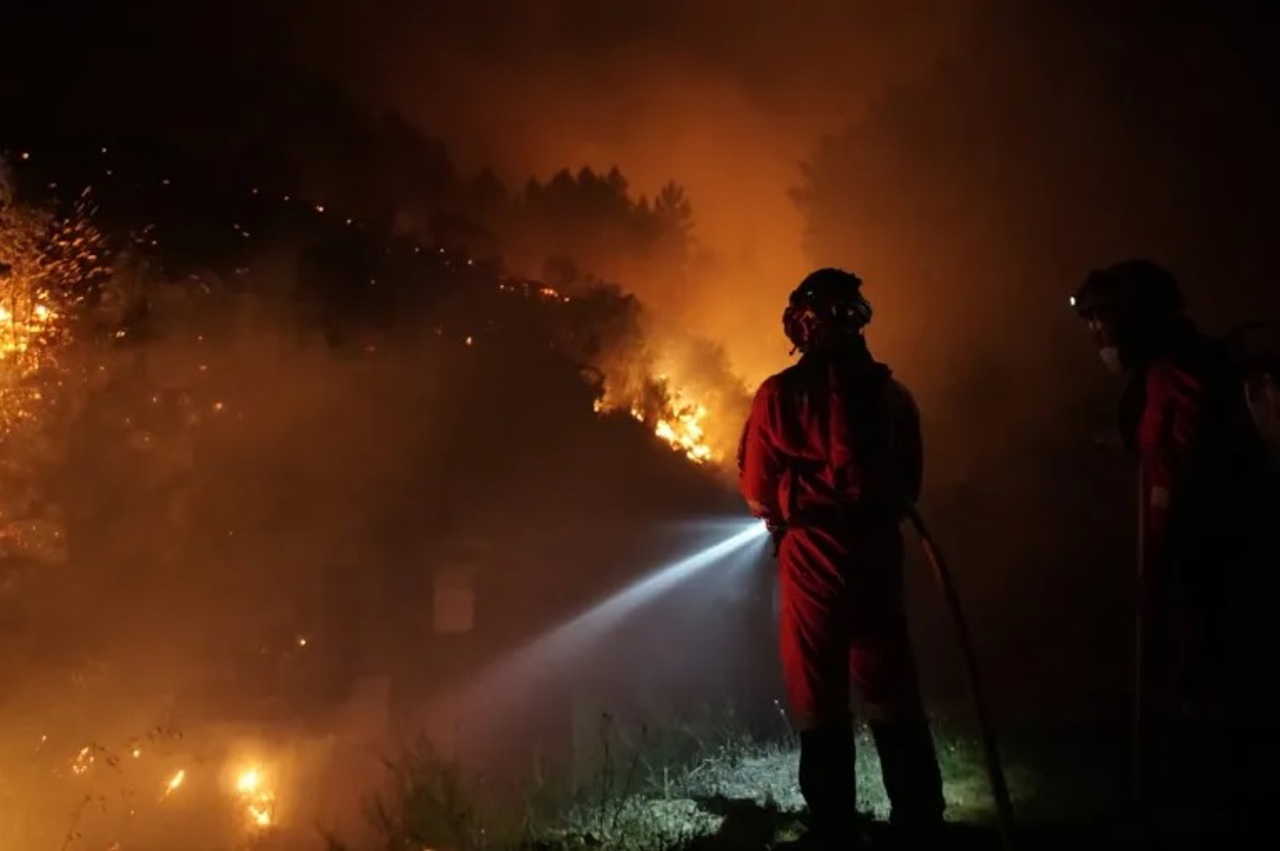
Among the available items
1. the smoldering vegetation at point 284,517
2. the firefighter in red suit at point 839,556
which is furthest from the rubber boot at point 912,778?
the smoldering vegetation at point 284,517

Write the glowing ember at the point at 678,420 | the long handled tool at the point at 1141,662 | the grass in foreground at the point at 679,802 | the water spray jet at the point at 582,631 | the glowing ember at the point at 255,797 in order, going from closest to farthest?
the long handled tool at the point at 1141,662 < the grass in foreground at the point at 679,802 < the glowing ember at the point at 255,797 < the water spray jet at the point at 582,631 < the glowing ember at the point at 678,420

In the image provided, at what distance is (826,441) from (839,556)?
1.45ft

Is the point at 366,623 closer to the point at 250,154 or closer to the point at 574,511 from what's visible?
the point at 574,511

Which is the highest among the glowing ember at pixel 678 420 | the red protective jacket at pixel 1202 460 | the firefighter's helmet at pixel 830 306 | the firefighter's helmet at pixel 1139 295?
the glowing ember at pixel 678 420

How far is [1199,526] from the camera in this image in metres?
3.35

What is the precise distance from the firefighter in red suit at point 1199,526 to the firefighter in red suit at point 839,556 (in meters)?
0.88

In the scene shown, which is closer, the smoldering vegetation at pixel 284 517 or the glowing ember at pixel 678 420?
the smoldering vegetation at pixel 284 517

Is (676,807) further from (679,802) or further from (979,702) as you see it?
(979,702)

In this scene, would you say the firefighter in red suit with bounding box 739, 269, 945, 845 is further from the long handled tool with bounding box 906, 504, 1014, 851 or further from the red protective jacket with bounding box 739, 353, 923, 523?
the long handled tool with bounding box 906, 504, 1014, 851

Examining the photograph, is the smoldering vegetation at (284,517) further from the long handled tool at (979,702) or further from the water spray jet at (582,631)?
the long handled tool at (979,702)

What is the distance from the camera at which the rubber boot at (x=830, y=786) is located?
3.55 metres

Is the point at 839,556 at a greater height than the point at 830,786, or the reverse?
the point at 839,556

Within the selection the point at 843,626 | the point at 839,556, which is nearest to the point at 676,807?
the point at 843,626

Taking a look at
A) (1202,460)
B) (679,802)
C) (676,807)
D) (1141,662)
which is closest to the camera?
(1202,460)
